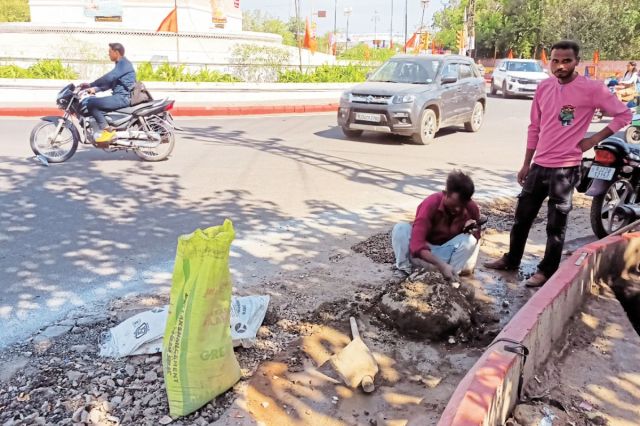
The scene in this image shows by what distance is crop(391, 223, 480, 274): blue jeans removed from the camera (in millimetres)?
4320

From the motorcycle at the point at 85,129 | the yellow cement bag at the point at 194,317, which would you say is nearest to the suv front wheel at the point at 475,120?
the motorcycle at the point at 85,129

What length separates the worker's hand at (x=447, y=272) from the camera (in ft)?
13.0

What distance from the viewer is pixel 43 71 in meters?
17.8

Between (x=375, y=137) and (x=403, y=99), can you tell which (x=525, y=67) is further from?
(x=403, y=99)

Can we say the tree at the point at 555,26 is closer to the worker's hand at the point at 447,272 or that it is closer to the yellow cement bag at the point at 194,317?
the worker's hand at the point at 447,272

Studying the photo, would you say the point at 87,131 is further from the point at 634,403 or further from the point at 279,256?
the point at 634,403

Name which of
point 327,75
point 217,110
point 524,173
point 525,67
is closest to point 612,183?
point 524,173

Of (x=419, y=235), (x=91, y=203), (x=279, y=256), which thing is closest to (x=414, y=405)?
(x=419, y=235)

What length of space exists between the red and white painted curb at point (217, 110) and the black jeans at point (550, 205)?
39.2ft

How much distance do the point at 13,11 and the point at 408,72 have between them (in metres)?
53.6

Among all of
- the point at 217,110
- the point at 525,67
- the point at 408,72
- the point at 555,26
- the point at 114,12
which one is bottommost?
the point at 217,110

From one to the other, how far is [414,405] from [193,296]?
48.6 inches

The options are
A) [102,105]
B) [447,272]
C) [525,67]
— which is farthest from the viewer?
[525,67]

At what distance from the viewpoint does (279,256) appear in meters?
4.84
